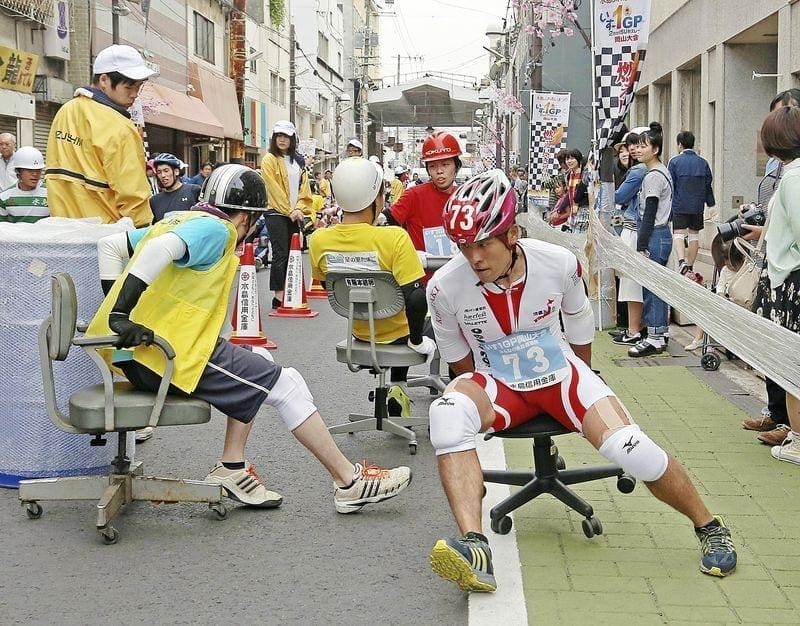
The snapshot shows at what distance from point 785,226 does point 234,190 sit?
9.48 feet

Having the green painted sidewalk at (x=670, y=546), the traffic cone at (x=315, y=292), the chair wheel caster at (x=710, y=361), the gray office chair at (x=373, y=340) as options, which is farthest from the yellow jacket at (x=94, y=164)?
the traffic cone at (x=315, y=292)

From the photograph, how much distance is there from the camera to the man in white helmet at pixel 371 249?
625 cm

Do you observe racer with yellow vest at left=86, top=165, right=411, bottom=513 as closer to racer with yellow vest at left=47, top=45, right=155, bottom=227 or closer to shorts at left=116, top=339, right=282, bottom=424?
shorts at left=116, top=339, right=282, bottom=424

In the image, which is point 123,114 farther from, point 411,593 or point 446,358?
point 411,593

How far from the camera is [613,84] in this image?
11.3 metres

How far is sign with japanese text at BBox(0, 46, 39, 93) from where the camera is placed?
2081 centimetres

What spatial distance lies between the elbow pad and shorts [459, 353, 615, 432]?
0.18m

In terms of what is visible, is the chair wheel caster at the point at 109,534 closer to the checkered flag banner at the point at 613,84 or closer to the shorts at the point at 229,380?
the shorts at the point at 229,380

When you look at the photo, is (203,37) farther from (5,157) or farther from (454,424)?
(454,424)

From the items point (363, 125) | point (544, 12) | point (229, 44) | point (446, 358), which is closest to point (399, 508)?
point (446, 358)

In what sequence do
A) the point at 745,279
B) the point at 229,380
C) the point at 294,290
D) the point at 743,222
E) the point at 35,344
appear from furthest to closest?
the point at 294,290, the point at 745,279, the point at 743,222, the point at 35,344, the point at 229,380

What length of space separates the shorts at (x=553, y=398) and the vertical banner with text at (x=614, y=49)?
7332 mm

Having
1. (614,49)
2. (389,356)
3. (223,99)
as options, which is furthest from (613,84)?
(223,99)

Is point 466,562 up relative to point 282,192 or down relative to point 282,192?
down
